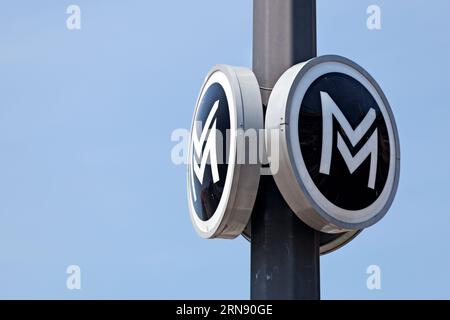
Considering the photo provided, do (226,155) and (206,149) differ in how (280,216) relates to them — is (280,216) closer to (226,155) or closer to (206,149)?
(226,155)

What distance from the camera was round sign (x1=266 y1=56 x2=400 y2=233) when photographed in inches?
734

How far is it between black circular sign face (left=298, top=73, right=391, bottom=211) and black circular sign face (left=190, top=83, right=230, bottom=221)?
3.98 ft

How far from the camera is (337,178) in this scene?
61.9 feet

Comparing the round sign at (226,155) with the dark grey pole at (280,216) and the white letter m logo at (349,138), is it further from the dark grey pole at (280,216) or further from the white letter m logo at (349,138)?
the white letter m logo at (349,138)

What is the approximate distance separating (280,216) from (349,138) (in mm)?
1513

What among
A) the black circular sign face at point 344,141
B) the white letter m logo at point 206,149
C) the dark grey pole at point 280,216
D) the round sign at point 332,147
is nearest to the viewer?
the round sign at point 332,147

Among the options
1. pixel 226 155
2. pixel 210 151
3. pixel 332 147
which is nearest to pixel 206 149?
pixel 210 151

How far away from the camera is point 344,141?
1898 cm

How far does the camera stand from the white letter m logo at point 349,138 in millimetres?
18781

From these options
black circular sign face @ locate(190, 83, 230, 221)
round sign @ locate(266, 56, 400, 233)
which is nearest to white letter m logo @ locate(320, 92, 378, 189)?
round sign @ locate(266, 56, 400, 233)

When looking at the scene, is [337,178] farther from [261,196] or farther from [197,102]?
[197,102]

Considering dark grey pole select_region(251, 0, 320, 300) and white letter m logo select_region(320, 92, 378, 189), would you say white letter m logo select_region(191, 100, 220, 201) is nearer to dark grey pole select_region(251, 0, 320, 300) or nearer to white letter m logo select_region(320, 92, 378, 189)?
dark grey pole select_region(251, 0, 320, 300)

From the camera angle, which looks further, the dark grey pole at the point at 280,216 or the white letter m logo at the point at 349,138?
the dark grey pole at the point at 280,216

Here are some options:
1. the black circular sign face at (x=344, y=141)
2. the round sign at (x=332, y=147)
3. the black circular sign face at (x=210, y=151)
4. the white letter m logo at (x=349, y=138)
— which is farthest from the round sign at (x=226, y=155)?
the white letter m logo at (x=349, y=138)
